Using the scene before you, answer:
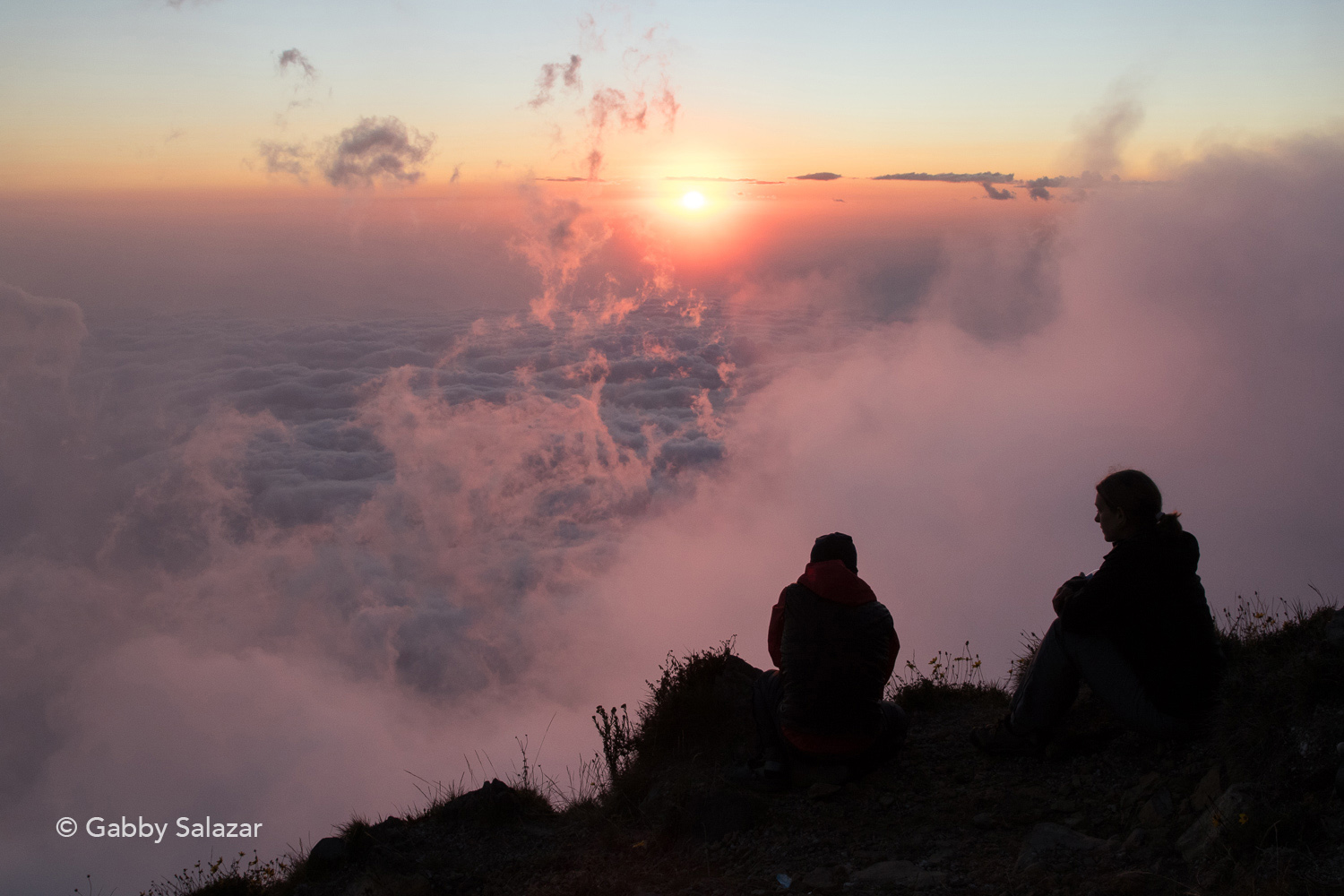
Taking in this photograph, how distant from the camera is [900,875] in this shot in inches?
173

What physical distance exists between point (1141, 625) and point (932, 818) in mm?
1737

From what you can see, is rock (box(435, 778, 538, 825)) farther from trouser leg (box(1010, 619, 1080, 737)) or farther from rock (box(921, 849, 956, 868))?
trouser leg (box(1010, 619, 1080, 737))

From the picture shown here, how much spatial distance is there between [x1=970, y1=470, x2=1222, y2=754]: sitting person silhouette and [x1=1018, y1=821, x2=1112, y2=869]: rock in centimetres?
79

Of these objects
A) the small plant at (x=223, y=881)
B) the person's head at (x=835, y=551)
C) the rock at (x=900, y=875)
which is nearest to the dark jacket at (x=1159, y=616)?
the person's head at (x=835, y=551)

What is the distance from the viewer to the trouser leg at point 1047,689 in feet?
15.8

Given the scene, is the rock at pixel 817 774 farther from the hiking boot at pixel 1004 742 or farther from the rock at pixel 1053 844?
the rock at pixel 1053 844

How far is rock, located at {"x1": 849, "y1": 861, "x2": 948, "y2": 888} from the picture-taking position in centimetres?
427

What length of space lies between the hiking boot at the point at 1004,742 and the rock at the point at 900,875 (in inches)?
52.0

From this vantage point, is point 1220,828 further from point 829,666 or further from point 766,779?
point 766,779

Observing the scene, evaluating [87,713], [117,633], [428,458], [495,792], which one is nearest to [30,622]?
[117,633]

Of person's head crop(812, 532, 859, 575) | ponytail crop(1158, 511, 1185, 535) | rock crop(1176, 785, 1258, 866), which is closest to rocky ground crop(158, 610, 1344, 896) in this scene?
rock crop(1176, 785, 1258, 866)

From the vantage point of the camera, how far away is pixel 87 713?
118 meters

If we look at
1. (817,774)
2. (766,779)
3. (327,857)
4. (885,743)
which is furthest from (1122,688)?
(327,857)

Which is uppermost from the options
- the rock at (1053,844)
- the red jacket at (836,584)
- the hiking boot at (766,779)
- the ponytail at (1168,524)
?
the red jacket at (836,584)
